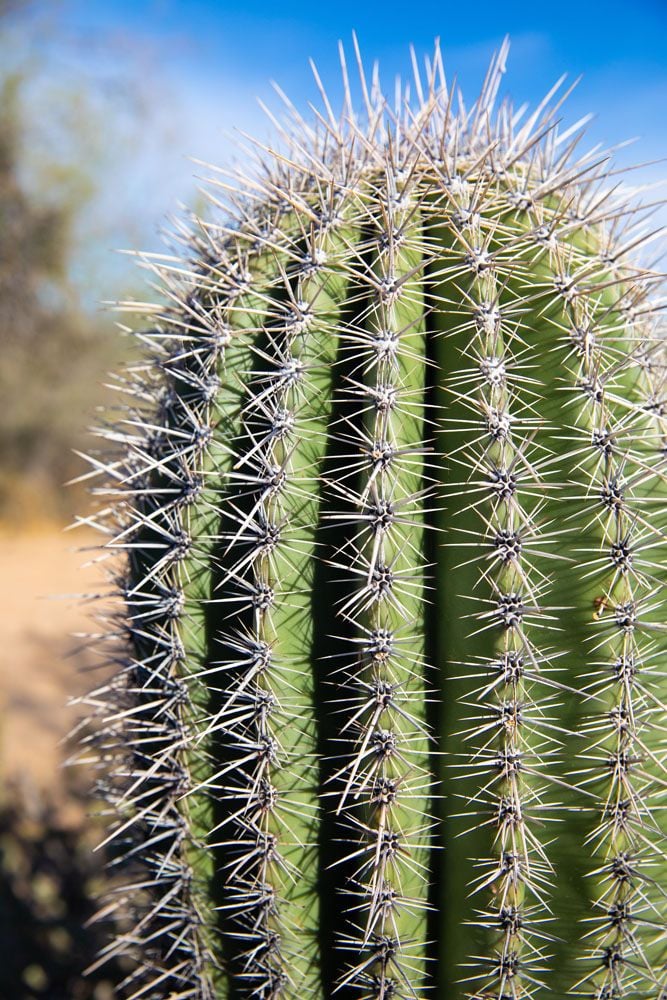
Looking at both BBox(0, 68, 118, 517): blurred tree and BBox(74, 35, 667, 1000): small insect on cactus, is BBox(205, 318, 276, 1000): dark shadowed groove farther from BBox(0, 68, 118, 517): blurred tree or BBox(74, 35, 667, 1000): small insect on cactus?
BBox(0, 68, 118, 517): blurred tree

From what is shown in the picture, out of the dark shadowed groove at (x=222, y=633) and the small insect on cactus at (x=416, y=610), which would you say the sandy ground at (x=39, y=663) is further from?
the small insect on cactus at (x=416, y=610)

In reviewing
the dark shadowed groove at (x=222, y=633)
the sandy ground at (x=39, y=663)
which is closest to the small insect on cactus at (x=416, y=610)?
the dark shadowed groove at (x=222, y=633)

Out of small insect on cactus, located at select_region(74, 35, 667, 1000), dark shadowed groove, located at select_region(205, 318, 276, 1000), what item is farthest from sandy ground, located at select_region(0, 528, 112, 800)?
small insect on cactus, located at select_region(74, 35, 667, 1000)

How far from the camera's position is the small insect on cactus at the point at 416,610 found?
1.46m

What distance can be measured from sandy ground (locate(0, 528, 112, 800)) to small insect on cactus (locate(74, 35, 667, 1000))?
2.17 meters

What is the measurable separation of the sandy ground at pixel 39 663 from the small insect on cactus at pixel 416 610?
2.17 metres

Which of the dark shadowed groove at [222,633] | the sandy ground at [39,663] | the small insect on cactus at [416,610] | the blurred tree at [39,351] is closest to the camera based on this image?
the small insect on cactus at [416,610]

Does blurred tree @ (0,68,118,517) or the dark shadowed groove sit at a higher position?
blurred tree @ (0,68,118,517)

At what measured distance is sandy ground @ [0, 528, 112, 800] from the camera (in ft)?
18.3

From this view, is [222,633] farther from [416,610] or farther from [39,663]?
[39,663]

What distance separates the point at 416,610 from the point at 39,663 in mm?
6550

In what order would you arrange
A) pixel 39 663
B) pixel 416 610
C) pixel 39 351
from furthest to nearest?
pixel 39 351
pixel 39 663
pixel 416 610

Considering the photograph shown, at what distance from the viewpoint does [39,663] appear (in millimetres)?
7324

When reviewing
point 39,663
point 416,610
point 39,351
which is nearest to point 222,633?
point 416,610
